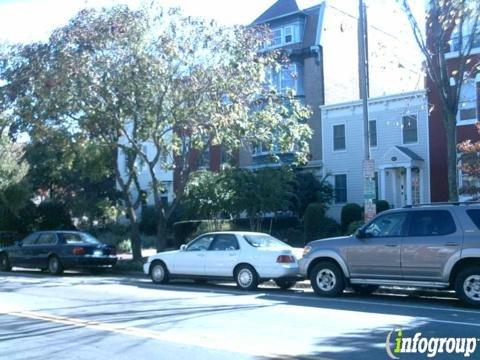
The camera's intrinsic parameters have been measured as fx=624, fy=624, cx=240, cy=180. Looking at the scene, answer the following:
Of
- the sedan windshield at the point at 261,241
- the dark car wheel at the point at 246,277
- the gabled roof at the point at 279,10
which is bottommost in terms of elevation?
the dark car wheel at the point at 246,277

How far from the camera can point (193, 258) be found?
16.2 metres

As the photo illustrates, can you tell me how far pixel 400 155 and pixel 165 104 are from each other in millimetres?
13829

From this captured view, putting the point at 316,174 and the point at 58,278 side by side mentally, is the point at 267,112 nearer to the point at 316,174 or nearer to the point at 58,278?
the point at 58,278

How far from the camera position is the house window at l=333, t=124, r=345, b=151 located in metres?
33.1

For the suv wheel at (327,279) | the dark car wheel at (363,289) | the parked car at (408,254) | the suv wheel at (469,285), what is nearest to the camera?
the suv wheel at (469,285)

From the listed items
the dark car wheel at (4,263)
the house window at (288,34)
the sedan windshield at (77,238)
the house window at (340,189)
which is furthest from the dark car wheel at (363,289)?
the house window at (288,34)

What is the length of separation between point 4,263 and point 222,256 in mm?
10383

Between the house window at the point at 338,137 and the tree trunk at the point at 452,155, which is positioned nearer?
the tree trunk at the point at 452,155

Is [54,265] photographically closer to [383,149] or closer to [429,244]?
[429,244]

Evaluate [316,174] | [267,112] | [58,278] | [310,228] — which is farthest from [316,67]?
[58,278]

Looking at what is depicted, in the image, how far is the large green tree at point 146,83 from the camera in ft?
63.0

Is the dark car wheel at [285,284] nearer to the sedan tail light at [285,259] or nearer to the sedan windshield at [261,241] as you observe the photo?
the sedan tail light at [285,259]

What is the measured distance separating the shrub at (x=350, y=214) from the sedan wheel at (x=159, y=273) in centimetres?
1426

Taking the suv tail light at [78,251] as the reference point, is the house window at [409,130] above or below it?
above
